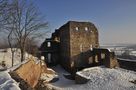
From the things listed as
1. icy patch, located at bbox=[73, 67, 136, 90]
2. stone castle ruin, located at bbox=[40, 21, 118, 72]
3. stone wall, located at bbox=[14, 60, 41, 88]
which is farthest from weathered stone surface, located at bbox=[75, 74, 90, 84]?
stone castle ruin, located at bbox=[40, 21, 118, 72]

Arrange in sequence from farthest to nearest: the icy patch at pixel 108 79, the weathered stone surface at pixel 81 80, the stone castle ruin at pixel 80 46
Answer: the stone castle ruin at pixel 80 46 < the weathered stone surface at pixel 81 80 < the icy patch at pixel 108 79

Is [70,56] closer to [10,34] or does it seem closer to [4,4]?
[10,34]

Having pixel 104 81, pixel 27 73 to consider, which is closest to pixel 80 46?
pixel 104 81

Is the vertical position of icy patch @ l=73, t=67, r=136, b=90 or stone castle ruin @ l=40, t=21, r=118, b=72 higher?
stone castle ruin @ l=40, t=21, r=118, b=72

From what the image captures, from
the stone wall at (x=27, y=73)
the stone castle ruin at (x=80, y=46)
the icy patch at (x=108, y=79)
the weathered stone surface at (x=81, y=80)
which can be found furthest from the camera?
the stone castle ruin at (x=80, y=46)

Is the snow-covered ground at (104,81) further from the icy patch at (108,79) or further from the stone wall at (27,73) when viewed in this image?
the stone wall at (27,73)

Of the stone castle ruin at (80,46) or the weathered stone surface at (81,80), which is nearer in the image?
the weathered stone surface at (81,80)

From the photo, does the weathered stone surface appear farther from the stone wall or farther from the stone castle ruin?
the stone castle ruin

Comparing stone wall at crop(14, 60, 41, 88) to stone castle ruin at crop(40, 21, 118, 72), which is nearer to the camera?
stone wall at crop(14, 60, 41, 88)

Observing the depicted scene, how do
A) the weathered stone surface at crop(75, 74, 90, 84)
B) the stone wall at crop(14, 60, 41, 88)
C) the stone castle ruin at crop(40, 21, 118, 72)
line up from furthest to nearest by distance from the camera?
the stone castle ruin at crop(40, 21, 118, 72), the weathered stone surface at crop(75, 74, 90, 84), the stone wall at crop(14, 60, 41, 88)

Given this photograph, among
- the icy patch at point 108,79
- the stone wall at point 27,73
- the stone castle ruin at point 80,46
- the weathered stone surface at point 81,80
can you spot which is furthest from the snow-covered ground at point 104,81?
the stone castle ruin at point 80,46

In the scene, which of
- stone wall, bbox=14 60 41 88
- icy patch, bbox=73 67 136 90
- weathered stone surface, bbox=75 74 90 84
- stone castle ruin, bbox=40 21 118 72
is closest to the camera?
stone wall, bbox=14 60 41 88

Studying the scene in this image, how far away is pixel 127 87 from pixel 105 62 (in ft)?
28.5

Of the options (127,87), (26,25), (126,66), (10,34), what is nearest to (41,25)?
(26,25)
